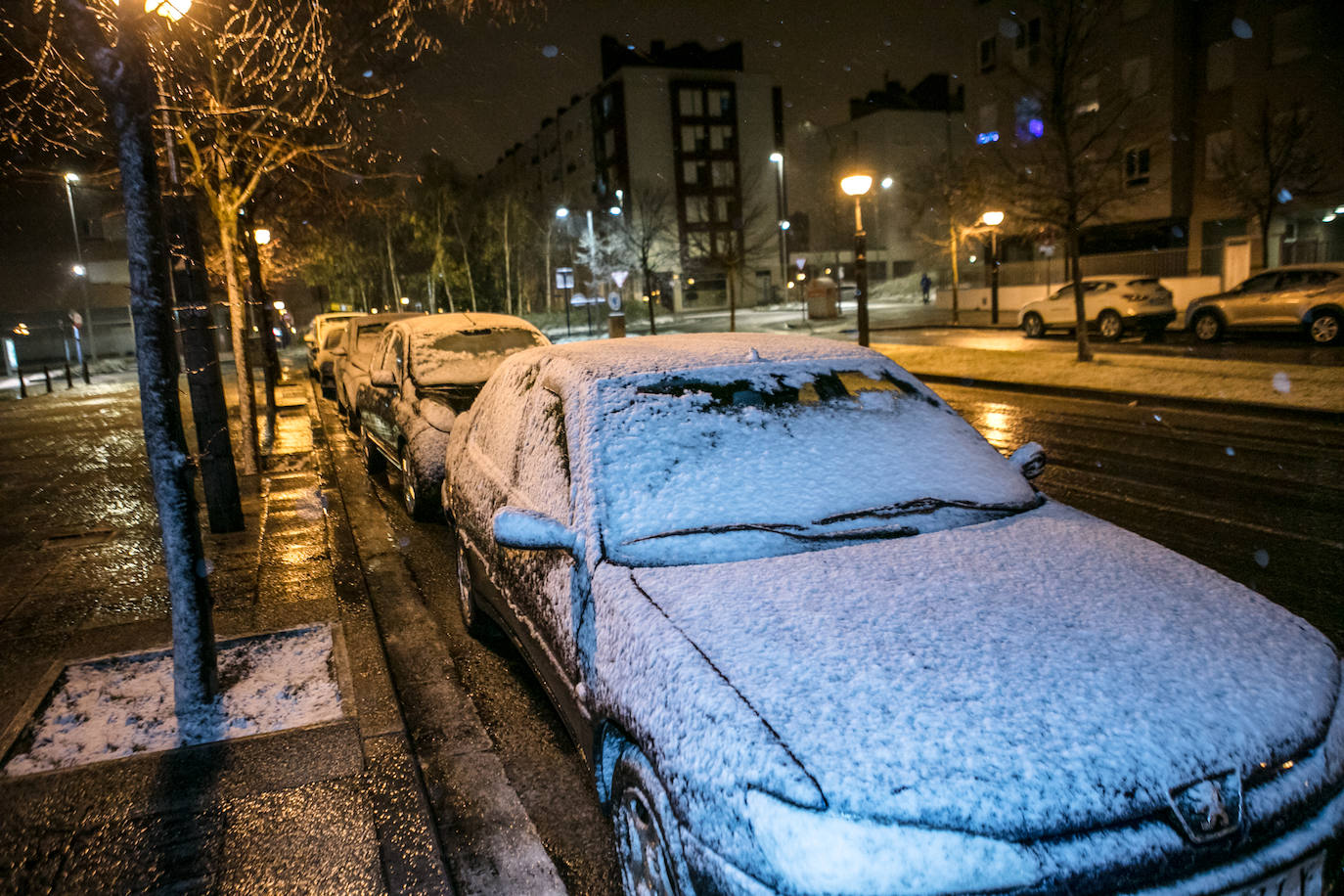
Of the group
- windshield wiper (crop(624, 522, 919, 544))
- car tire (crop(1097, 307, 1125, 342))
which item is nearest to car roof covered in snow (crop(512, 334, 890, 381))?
windshield wiper (crop(624, 522, 919, 544))

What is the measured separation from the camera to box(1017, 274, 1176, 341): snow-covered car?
71.0 feet

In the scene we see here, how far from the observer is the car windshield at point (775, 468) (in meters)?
2.86

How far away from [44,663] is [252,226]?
42.4 ft

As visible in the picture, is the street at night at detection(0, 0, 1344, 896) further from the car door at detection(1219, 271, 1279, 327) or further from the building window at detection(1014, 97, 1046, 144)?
the building window at detection(1014, 97, 1046, 144)

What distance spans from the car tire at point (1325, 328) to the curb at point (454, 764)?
1898 centimetres

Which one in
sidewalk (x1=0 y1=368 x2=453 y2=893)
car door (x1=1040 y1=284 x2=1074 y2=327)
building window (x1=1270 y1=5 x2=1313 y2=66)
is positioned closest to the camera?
sidewalk (x1=0 y1=368 x2=453 y2=893)

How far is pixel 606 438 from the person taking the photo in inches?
122

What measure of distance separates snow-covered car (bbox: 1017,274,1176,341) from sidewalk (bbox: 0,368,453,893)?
2038 cm

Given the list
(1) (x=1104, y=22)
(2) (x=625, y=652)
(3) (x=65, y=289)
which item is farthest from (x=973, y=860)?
(3) (x=65, y=289)

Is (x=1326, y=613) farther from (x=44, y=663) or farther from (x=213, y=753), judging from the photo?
(x=44, y=663)

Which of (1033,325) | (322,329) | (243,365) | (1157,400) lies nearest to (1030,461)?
(243,365)

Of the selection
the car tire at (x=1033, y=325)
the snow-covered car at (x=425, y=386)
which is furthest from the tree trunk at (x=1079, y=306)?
the snow-covered car at (x=425, y=386)

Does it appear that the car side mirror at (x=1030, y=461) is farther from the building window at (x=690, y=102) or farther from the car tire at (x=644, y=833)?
the building window at (x=690, y=102)

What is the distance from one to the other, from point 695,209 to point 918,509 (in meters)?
72.0
